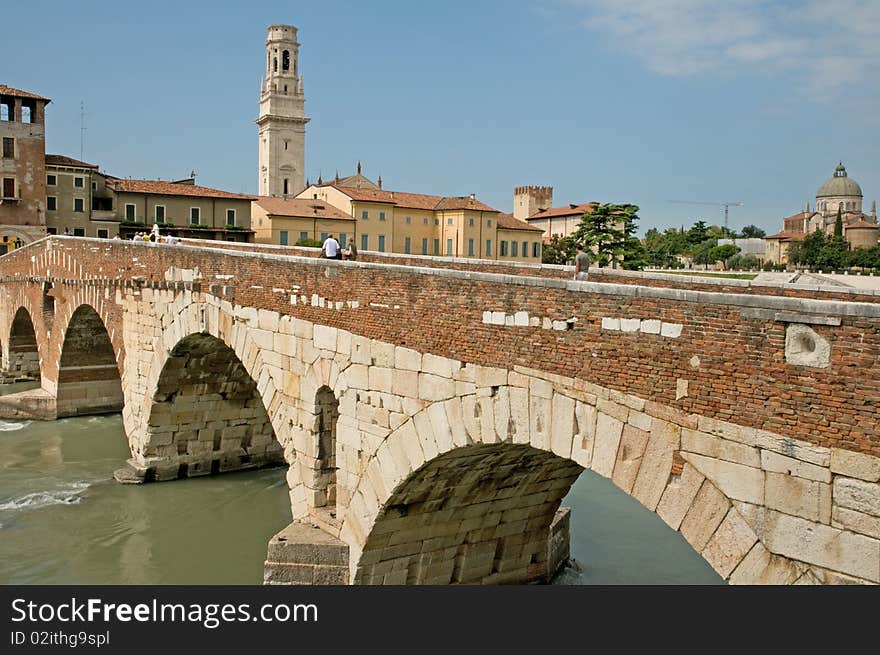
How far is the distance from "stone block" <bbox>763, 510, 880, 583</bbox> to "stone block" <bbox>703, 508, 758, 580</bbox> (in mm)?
144

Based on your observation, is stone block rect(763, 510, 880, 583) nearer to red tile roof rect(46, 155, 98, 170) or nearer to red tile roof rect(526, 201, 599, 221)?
red tile roof rect(46, 155, 98, 170)

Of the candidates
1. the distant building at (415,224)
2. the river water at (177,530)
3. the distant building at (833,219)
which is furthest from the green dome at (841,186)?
the river water at (177,530)

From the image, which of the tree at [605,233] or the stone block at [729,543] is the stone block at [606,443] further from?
the tree at [605,233]

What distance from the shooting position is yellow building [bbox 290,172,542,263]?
50.8 metres

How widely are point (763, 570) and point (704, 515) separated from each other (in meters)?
0.56

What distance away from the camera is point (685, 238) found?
67250 millimetres

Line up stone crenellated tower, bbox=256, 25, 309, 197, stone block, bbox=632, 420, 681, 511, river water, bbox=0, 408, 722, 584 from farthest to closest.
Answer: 1. stone crenellated tower, bbox=256, 25, 309, 197
2. river water, bbox=0, 408, 722, 584
3. stone block, bbox=632, 420, 681, 511

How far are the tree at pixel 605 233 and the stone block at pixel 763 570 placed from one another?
29642 mm

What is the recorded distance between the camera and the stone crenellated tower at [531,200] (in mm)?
81312

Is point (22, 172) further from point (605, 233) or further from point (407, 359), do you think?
point (407, 359)

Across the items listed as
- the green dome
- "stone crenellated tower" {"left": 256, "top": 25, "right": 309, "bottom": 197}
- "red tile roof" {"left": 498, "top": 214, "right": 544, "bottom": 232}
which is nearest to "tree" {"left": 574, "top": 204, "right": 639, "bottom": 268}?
"red tile roof" {"left": 498, "top": 214, "right": 544, "bottom": 232}

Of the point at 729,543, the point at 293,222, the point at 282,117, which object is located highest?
the point at 282,117

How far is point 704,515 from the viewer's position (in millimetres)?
6348

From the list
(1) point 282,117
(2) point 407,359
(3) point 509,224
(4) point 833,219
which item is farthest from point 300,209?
(4) point 833,219
